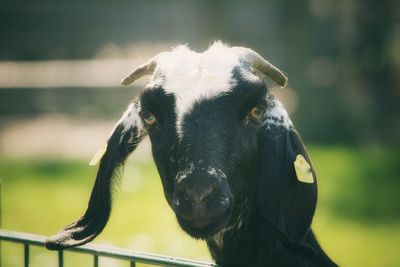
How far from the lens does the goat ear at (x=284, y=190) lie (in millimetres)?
2975

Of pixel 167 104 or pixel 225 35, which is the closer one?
pixel 167 104

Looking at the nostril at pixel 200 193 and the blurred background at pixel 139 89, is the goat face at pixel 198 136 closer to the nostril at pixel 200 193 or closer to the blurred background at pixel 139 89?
the nostril at pixel 200 193

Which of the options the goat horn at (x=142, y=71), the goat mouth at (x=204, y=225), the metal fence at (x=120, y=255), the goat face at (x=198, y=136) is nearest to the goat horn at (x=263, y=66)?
the goat face at (x=198, y=136)

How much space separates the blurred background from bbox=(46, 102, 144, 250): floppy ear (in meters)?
3.71

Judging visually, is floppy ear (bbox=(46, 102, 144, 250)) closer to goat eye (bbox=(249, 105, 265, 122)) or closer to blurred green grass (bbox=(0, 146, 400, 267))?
goat eye (bbox=(249, 105, 265, 122))

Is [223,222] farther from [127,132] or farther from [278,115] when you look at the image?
[127,132]

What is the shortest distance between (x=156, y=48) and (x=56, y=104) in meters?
4.27

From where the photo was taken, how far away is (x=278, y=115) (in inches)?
122

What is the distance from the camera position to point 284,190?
9.92ft

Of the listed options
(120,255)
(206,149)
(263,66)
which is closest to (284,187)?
(206,149)

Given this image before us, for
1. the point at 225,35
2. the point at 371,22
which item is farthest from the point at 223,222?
the point at 371,22

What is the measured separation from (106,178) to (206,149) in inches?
28.9

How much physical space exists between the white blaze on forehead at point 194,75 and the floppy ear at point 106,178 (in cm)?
32

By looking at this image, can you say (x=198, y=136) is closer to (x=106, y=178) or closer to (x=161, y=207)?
(x=106, y=178)
